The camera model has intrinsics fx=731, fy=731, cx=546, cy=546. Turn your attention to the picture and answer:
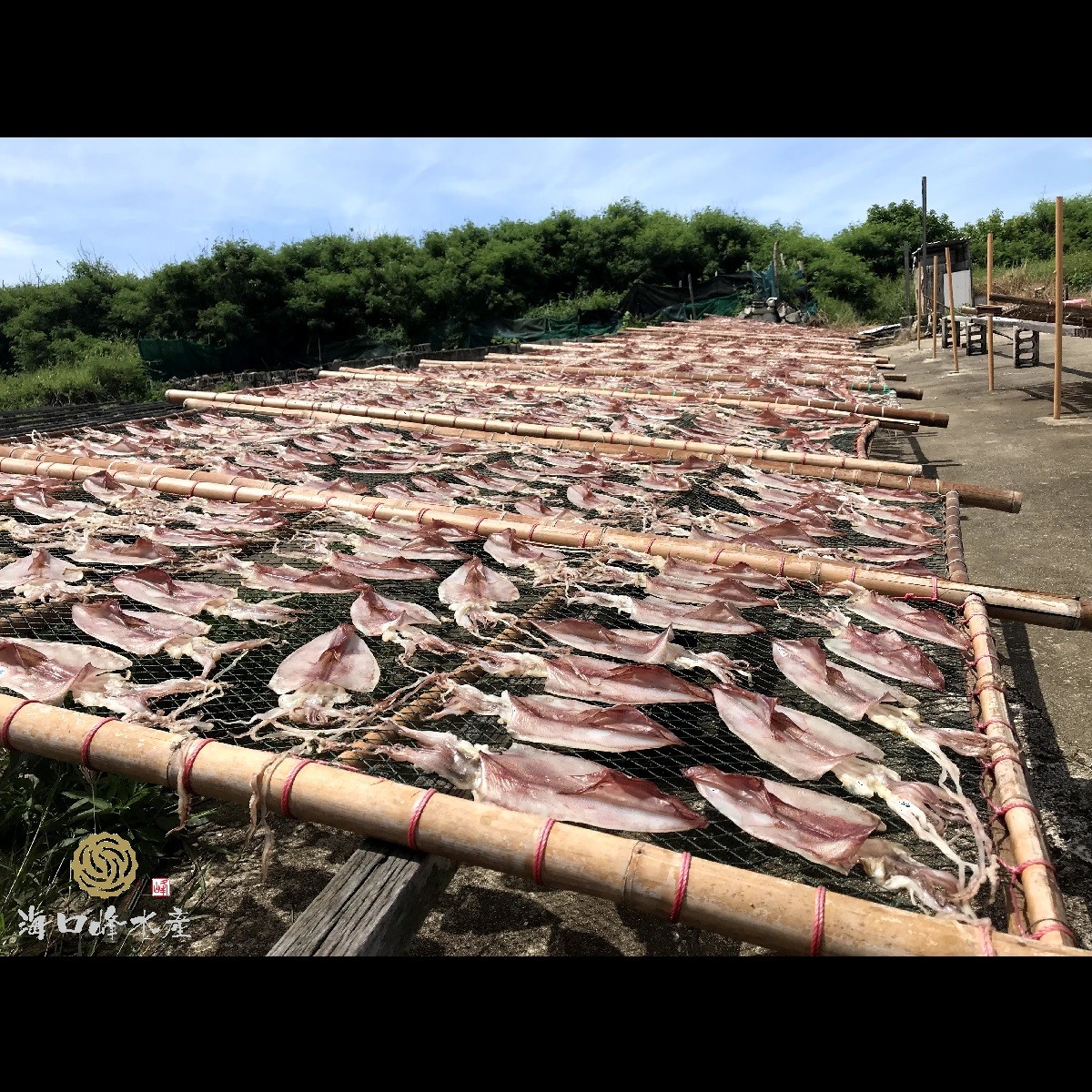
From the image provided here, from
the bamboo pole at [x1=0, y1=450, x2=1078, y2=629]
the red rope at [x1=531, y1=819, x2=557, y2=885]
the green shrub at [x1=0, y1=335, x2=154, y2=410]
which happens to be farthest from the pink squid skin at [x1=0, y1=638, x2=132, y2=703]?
the green shrub at [x1=0, y1=335, x2=154, y2=410]

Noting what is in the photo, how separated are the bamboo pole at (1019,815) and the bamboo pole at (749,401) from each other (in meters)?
5.50

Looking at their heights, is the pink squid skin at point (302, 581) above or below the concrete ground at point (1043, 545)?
above

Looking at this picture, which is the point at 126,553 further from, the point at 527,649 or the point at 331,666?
the point at 527,649

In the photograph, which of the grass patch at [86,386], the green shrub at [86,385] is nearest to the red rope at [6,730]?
the green shrub at [86,385]

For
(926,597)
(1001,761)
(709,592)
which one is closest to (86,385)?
(709,592)

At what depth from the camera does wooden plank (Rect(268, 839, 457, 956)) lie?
1491mm

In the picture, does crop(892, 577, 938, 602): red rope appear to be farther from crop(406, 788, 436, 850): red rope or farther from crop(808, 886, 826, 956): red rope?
crop(406, 788, 436, 850): red rope

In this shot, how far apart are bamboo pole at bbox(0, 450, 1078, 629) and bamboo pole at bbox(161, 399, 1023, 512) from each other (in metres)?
1.71

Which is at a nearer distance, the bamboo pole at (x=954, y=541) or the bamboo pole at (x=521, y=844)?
the bamboo pole at (x=521, y=844)

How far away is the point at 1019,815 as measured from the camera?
1774mm

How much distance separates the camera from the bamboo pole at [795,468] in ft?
15.0

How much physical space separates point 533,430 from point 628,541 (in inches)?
127

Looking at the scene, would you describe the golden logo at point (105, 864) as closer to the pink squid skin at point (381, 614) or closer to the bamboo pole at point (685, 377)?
the pink squid skin at point (381, 614)
